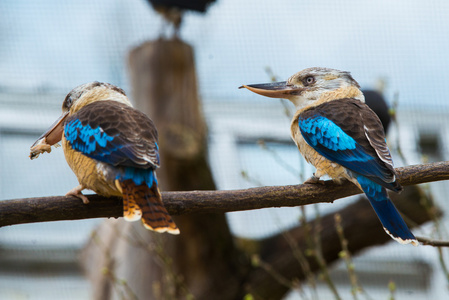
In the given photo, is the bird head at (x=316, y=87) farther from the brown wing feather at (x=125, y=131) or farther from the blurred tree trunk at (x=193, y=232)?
the blurred tree trunk at (x=193, y=232)

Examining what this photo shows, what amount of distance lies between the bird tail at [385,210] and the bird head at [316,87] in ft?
2.27

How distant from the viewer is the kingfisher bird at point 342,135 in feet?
8.23

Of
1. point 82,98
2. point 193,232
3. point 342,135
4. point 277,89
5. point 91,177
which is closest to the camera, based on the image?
point 91,177

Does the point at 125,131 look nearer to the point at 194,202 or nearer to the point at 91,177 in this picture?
the point at 91,177

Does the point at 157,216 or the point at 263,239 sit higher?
the point at 157,216

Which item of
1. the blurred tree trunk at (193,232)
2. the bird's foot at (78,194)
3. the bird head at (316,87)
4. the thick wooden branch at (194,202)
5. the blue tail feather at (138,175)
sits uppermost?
the bird head at (316,87)

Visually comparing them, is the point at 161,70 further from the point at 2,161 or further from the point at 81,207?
the point at 81,207

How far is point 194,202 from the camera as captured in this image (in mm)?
2375

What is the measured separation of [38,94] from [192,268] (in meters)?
2.13

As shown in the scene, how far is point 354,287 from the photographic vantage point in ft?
9.43

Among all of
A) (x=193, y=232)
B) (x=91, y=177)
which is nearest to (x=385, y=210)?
(x=91, y=177)

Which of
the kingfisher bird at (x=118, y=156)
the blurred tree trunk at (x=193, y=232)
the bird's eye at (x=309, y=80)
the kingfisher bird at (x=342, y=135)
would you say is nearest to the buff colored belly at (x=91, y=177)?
the kingfisher bird at (x=118, y=156)

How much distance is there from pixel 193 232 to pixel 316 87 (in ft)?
5.81

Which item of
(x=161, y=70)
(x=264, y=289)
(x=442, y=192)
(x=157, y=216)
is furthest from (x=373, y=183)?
(x=442, y=192)
